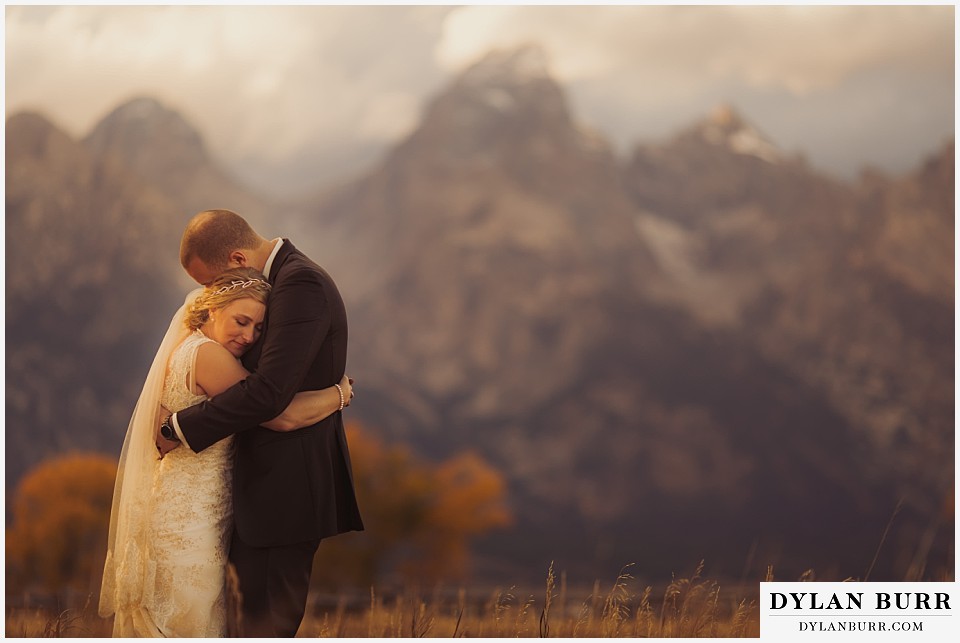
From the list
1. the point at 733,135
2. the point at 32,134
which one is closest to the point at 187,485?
the point at 32,134

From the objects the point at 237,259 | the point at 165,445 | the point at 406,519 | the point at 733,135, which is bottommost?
the point at 406,519

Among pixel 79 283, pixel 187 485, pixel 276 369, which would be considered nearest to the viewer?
pixel 276 369

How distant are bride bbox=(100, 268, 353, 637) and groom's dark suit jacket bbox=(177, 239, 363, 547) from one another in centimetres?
8

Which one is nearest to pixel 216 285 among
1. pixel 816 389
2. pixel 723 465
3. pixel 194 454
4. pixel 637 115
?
pixel 194 454

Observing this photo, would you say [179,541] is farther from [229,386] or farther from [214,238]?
[214,238]

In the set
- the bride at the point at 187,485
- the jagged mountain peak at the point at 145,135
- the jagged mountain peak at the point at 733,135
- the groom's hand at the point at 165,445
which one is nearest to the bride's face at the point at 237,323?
the bride at the point at 187,485

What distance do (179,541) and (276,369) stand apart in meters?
0.82

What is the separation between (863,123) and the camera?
6644 centimetres

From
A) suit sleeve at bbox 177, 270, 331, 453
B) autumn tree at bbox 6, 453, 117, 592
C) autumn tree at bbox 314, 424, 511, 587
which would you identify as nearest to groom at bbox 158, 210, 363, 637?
suit sleeve at bbox 177, 270, 331, 453

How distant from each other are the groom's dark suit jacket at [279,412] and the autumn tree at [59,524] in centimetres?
3155

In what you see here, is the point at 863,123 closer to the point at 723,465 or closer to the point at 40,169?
the point at 723,465

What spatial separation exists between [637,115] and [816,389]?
21885mm

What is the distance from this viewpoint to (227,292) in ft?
12.6

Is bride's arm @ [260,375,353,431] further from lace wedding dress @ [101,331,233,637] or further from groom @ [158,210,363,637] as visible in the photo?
lace wedding dress @ [101,331,233,637]
